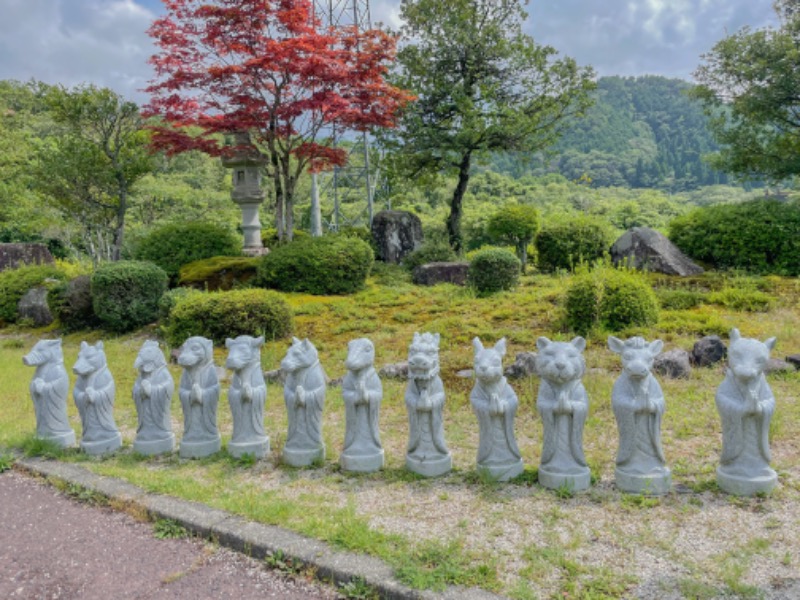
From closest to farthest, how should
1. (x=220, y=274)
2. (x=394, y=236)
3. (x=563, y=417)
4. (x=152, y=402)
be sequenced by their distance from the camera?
(x=563, y=417), (x=152, y=402), (x=220, y=274), (x=394, y=236)

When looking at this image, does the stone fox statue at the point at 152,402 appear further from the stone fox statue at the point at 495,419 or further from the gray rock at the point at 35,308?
the gray rock at the point at 35,308

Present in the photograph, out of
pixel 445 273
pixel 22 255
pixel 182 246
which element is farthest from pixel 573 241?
pixel 22 255

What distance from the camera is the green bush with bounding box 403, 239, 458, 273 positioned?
44.9 feet

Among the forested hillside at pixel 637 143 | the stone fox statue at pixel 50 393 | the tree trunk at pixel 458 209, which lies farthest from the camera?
the forested hillside at pixel 637 143

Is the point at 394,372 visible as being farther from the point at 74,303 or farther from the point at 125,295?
the point at 74,303

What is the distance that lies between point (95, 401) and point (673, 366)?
18.8 ft

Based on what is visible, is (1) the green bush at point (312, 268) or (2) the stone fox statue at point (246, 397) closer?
(2) the stone fox statue at point (246, 397)

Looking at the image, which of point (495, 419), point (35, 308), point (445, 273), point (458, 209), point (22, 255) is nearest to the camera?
point (495, 419)

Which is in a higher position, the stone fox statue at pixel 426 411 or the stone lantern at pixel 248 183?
the stone lantern at pixel 248 183

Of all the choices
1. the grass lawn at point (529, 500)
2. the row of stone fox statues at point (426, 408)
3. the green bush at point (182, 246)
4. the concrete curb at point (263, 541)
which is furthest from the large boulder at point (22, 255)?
the concrete curb at point (263, 541)

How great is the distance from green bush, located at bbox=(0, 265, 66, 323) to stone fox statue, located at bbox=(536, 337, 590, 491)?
39.3 feet

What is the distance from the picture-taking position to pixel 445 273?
1226 centimetres

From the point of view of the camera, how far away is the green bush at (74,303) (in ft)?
35.8

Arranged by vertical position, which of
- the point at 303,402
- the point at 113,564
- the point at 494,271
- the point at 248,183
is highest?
the point at 248,183
